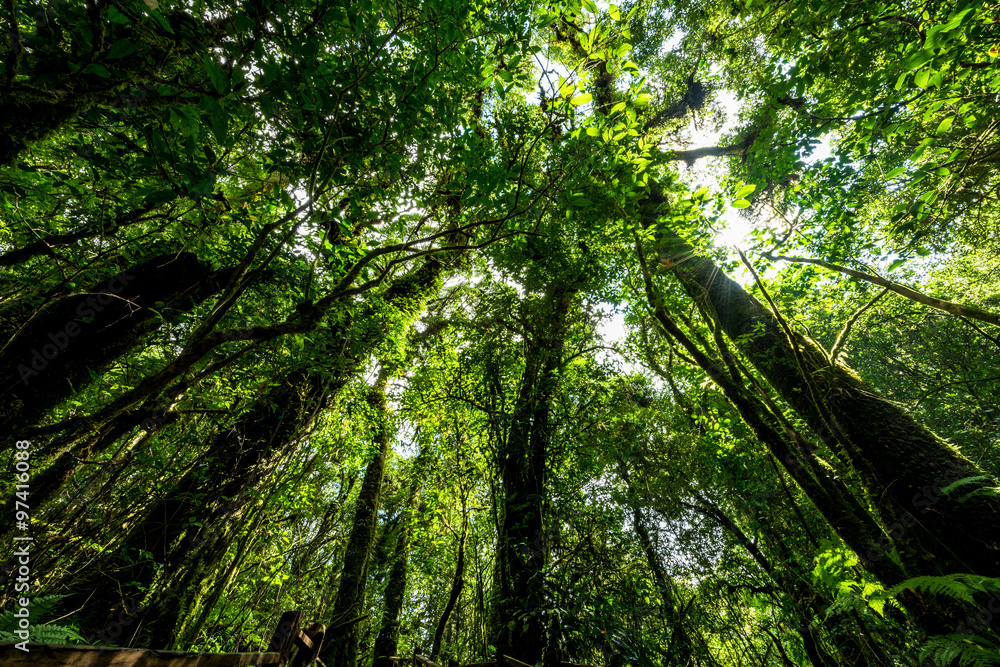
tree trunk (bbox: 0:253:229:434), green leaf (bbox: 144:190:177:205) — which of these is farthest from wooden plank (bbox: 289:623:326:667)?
green leaf (bbox: 144:190:177:205)

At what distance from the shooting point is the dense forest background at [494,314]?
187 cm

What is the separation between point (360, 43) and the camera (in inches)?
86.4

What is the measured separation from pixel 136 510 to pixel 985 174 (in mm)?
7782

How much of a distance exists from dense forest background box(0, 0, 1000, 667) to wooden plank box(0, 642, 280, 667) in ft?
2.31

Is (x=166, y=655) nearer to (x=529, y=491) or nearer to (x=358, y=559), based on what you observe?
(x=529, y=491)

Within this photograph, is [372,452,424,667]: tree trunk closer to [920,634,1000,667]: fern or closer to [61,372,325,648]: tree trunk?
[61,372,325,648]: tree trunk

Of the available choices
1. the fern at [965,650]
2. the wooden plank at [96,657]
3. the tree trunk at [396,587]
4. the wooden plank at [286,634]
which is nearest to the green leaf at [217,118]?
the wooden plank at [96,657]

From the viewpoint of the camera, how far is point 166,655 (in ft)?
4.89

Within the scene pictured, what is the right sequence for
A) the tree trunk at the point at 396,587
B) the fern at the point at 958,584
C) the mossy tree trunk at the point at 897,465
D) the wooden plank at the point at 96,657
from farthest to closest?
the tree trunk at the point at 396,587 → the mossy tree trunk at the point at 897,465 → the fern at the point at 958,584 → the wooden plank at the point at 96,657

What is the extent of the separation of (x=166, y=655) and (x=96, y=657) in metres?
0.44

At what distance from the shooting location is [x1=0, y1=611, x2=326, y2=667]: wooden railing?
1.00m

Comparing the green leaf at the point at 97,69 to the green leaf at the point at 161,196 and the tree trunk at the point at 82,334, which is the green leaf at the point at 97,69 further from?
the tree trunk at the point at 82,334

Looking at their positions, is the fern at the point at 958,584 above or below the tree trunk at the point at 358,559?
below

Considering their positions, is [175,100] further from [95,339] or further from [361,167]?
[95,339]
